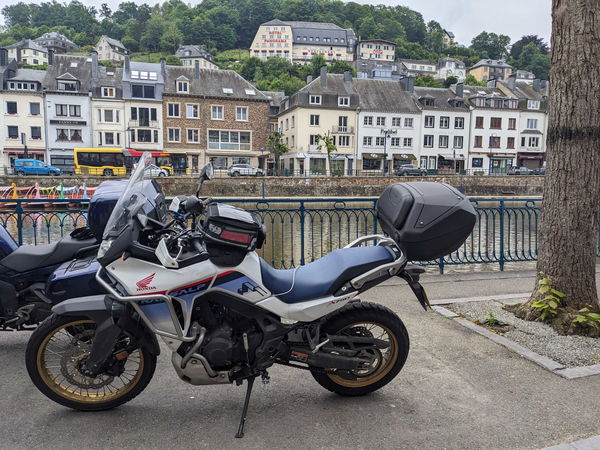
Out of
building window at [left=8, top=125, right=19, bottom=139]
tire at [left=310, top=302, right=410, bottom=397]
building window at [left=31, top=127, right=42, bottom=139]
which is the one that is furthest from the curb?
building window at [left=8, top=125, right=19, bottom=139]

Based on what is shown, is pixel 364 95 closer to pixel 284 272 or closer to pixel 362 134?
pixel 362 134

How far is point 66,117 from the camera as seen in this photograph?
4912 centimetres

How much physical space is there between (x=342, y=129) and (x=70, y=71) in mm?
29899

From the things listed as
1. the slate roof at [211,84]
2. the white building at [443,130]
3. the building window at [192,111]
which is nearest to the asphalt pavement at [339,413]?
the building window at [192,111]

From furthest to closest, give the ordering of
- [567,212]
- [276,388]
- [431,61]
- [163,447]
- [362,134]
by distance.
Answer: [431,61] < [362,134] < [567,212] < [276,388] < [163,447]

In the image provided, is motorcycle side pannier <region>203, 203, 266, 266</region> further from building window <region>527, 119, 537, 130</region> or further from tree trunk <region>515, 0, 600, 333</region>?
building window <region>527, 119, 537, 130</region>

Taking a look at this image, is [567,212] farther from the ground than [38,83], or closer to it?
closer to it

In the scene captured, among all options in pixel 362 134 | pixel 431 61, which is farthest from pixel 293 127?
pixel 431 61

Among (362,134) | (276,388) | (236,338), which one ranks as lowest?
(276,388)

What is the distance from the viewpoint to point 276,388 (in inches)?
142

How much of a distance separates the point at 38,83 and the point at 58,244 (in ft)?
176

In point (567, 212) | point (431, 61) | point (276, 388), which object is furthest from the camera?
point (431, 61)

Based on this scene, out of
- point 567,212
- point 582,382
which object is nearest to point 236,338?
point 582,382

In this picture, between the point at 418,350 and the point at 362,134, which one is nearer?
the point at 418,350
